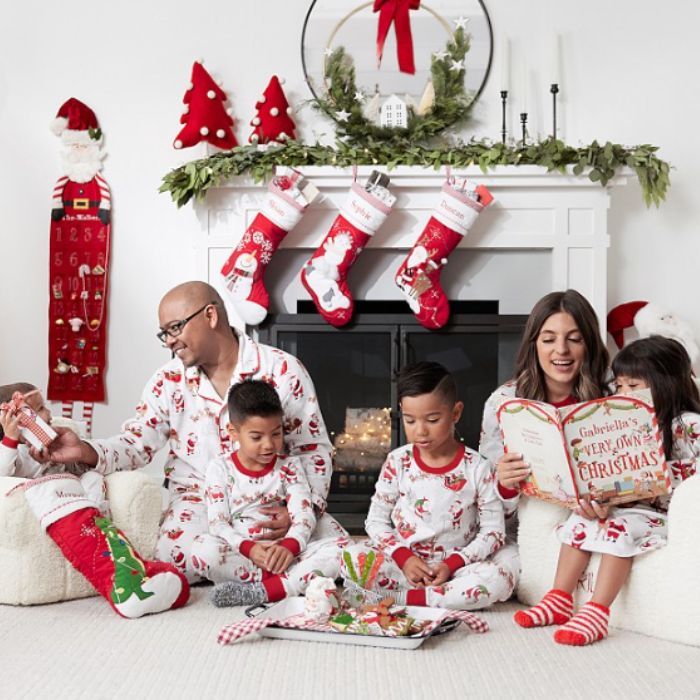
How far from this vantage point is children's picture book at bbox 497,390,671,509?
2205 millimetres

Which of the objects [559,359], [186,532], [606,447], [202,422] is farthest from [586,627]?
[202,422]

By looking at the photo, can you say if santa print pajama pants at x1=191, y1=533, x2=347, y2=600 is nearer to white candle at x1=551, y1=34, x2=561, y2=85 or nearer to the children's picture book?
the children's picture book

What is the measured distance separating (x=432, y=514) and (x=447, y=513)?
4 centimetres

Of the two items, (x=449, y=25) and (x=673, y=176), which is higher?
(x=449, y=25)

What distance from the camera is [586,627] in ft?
7.04

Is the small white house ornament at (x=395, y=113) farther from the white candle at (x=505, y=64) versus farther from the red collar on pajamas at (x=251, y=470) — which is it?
the red collar on pajamas at (x=251, y=470)

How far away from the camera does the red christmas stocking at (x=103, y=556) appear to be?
2355 mm

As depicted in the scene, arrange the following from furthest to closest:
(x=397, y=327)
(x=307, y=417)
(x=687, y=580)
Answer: (x=397, y=327) → (x=307, y=417) → (x=687, y=580)

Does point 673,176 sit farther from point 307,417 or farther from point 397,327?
point 307,417

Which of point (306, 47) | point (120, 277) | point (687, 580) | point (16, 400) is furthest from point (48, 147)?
point (687, 580)

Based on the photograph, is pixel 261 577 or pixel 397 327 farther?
pixel 397 327

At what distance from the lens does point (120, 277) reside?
13.3 ft

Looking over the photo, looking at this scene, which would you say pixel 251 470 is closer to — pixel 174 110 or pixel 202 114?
pixel 202 114

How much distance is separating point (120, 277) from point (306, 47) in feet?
3.87
